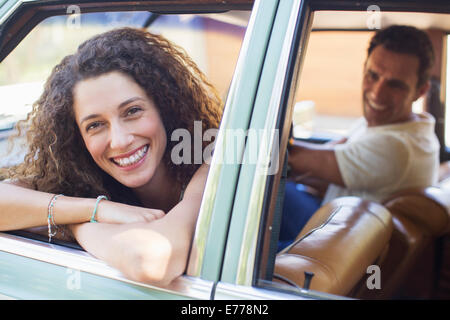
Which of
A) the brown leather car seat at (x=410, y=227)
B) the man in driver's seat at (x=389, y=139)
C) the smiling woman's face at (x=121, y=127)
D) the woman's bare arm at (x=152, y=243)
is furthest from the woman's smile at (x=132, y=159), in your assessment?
the man in driver's seat at (x=389, y=139)

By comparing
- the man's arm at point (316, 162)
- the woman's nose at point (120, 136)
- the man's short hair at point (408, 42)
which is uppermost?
the man's short hair at point (408, 42)

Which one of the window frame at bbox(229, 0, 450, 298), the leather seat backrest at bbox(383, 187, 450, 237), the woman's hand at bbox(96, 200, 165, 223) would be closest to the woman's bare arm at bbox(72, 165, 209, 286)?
the woman's hand at bbox(96, 200, 165, 223)

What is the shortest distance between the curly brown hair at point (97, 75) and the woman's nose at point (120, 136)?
12 cm

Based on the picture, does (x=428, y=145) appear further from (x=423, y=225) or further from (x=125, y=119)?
(x=125, y=119)

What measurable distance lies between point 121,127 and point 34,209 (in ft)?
1.19

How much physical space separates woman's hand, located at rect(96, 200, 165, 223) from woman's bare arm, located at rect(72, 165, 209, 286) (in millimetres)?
24

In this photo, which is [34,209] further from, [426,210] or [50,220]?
[426,210]

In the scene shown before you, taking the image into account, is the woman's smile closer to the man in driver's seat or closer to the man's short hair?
the man in driver's seat

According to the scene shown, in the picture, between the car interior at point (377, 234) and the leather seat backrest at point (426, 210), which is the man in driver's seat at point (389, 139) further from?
the leather seat backrest at point (426, 210)

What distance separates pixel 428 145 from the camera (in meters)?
2.70

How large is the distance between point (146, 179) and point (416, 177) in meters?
1.76

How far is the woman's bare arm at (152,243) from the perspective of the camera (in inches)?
44.8

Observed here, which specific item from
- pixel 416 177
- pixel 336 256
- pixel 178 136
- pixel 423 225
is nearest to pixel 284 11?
pixel 178 136

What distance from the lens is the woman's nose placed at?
4.61ft
